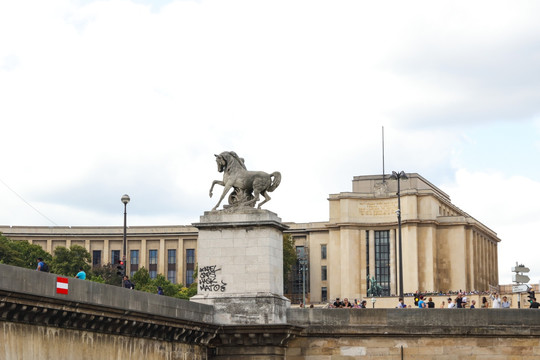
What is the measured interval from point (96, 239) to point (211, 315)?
5152 inches

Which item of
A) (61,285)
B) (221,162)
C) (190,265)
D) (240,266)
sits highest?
(190,265)

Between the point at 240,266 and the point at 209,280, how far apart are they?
102 cm

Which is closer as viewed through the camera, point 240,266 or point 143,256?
point 240,266

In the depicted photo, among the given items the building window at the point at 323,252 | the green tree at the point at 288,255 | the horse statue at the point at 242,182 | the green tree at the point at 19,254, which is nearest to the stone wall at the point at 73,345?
the horse statue at the point at 242,182

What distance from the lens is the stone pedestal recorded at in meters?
35.2

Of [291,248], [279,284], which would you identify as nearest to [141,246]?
[291,248]

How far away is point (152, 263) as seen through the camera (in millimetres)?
166375

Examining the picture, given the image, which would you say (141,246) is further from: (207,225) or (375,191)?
(207,225)

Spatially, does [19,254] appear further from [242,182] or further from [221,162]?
[242,182]

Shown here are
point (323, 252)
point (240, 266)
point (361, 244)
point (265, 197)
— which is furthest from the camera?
point (323, 252)

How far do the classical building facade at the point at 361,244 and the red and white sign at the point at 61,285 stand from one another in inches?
4867

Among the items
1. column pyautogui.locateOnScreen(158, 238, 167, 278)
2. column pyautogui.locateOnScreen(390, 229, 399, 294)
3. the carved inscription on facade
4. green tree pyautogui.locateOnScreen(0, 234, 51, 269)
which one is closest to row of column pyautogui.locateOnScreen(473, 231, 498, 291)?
column pyautogui.locateOnScreen(390, 229, 399, 294)

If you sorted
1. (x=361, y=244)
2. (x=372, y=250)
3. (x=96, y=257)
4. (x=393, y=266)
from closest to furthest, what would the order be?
(x=393, y=266), (x=361, y=244), (x=372, y=250), (x=96, y=257)

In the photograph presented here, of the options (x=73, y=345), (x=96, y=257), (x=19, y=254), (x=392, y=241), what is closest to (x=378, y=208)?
(x=392, y=241)
